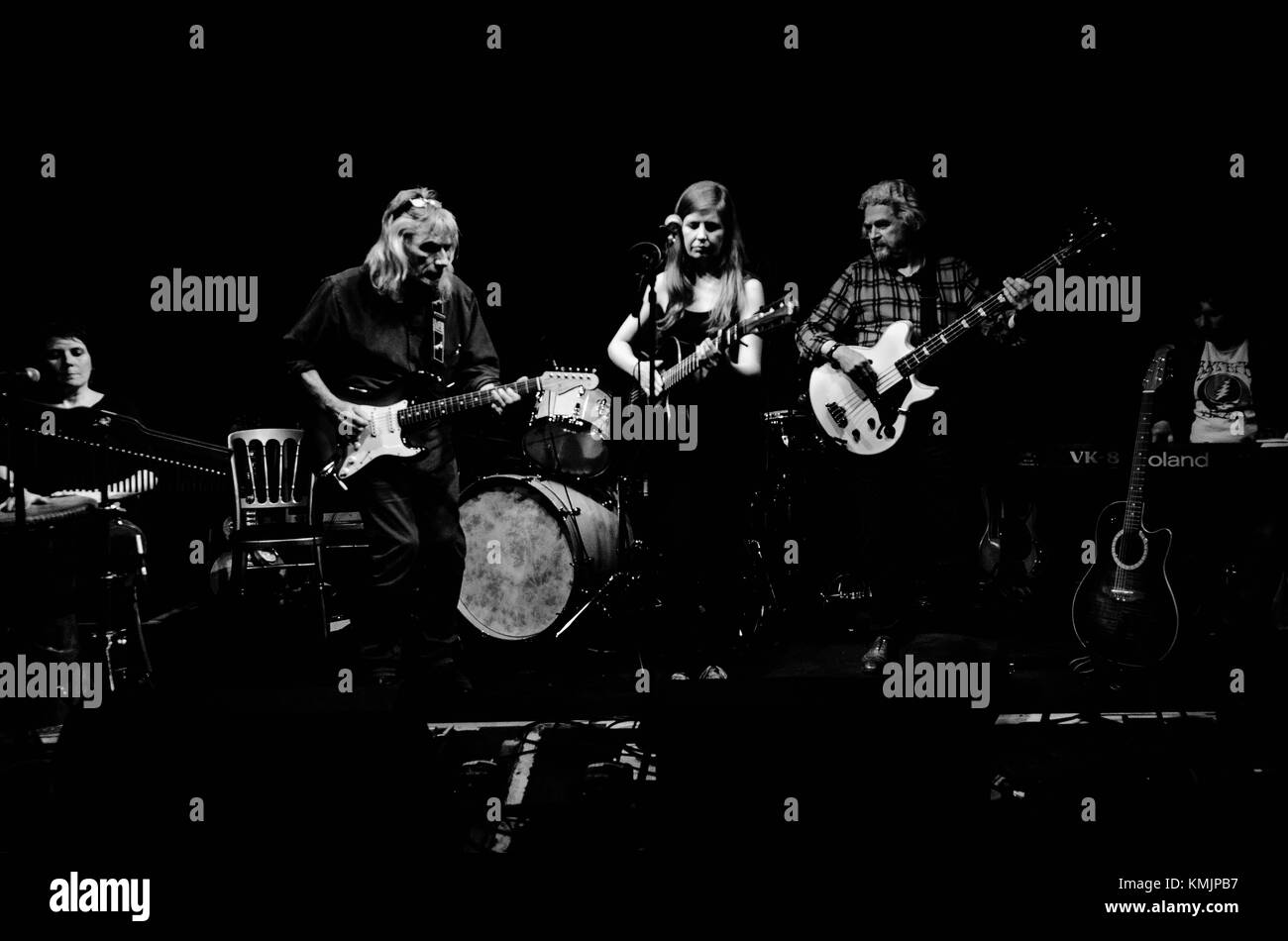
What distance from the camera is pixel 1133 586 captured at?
4500mm

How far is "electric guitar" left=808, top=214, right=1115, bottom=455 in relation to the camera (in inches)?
177

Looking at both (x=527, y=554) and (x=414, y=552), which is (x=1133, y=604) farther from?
(x=414, y=552)

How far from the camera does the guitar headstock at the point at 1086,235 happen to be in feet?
14.3

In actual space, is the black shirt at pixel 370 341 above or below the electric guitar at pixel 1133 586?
above

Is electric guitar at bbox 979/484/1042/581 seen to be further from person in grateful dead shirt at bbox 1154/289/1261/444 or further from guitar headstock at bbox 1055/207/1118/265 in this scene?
guitar headstock at bbox 1055/207/1118/265

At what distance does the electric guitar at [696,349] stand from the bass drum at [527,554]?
639mm

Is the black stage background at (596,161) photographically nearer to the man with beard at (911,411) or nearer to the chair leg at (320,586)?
the man with beard at (911,411)

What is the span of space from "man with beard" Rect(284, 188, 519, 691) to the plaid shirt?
1.47 metres

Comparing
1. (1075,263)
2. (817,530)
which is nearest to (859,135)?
(1075,263)

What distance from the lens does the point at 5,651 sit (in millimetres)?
4613

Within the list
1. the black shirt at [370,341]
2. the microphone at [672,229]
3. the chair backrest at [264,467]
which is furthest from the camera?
the chair backrest at [264,467]

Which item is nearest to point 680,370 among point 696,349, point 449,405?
point 696,349

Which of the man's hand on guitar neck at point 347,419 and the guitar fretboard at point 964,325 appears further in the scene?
the guitar fretboard at point 964,325

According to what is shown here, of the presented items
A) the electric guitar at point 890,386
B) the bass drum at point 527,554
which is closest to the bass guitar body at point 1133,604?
the electric guitar at point 890,386
